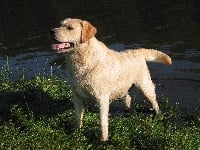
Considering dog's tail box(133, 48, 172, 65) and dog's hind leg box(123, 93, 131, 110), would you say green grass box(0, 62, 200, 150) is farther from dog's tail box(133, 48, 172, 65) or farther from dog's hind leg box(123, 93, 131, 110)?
dog's tail box(133, 48, 172, 65)

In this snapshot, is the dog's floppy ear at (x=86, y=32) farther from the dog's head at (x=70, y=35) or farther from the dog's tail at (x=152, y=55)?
the dog's tail at (x=152, y=55)

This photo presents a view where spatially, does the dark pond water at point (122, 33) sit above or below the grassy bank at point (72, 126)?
above

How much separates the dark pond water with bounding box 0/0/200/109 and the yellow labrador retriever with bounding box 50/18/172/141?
2.47 meters

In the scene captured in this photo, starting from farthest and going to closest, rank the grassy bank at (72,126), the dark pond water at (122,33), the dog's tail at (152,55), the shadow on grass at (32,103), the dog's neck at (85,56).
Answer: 1. the dark pond water at (122,33)
2. the shadow on grass at (32,103)
3. the dog's tail at (152,55)
4. the grassy bank at (72,126)
5. the dog's neck at (85,56)

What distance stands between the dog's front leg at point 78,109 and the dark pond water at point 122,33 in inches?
116

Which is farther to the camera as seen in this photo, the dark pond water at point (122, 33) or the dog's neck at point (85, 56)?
the dark pond water at point (122, 33)

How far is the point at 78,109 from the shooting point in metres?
8.44

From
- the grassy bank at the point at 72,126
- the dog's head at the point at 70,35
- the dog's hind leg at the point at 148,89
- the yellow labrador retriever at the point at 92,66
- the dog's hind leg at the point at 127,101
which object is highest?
Answer: the dog's head at the point at 70,35

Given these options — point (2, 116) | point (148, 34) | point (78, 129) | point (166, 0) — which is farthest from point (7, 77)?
point (166, 0)

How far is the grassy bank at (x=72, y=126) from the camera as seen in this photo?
26.0 feet

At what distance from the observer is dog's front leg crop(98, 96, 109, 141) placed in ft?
26.1

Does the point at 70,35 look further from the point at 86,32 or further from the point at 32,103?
the point at 32,103

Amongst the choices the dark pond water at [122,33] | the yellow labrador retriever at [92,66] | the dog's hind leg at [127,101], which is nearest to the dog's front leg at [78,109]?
the yellow labrador retriever at [92,66]

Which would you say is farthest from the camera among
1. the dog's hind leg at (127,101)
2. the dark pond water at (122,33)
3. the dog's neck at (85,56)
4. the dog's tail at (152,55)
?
the dark pond water at (122,33)
